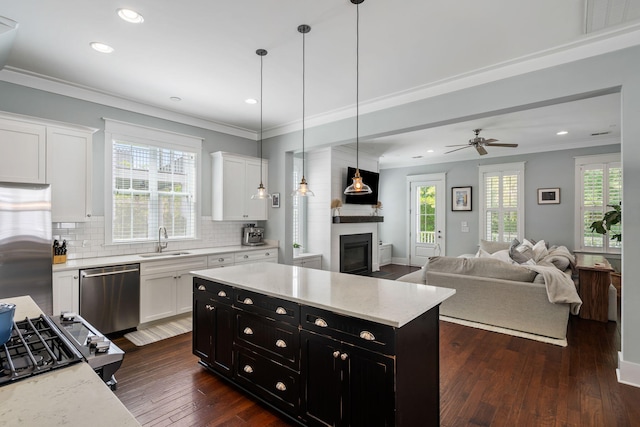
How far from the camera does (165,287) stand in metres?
4.08

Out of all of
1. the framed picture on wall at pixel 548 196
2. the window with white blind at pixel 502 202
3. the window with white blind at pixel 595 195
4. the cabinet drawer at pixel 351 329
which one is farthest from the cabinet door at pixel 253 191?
the window with white blind at pixel 595 195

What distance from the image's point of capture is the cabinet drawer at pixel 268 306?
2.16 m

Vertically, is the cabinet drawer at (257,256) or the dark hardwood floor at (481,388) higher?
the cabinet drawer at (257,256)

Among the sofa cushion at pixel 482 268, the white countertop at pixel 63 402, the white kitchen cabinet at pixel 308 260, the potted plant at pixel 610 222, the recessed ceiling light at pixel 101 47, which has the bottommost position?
the white kitchen cabinet at pixel 308 260

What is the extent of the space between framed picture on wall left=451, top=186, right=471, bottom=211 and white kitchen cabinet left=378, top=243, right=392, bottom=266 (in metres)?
1.99

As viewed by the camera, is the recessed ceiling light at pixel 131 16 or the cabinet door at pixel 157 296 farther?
the cabinet door at pixel 157 296

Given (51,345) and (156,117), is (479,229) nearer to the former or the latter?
(156,117)

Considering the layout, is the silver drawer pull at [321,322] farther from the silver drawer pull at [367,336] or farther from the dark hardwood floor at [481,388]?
the dark hardwood floor at [481,388]

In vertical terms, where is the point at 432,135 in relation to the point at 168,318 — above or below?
above

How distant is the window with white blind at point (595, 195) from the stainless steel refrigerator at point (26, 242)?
859cm

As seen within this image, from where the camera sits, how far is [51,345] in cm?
120

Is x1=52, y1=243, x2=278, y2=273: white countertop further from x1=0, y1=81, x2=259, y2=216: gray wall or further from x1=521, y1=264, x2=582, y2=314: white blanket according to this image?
x1=521, y1=264, x2=582, y2=314: white blanket

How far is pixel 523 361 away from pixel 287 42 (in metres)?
3.80

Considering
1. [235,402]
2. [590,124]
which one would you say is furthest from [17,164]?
[590,124]
